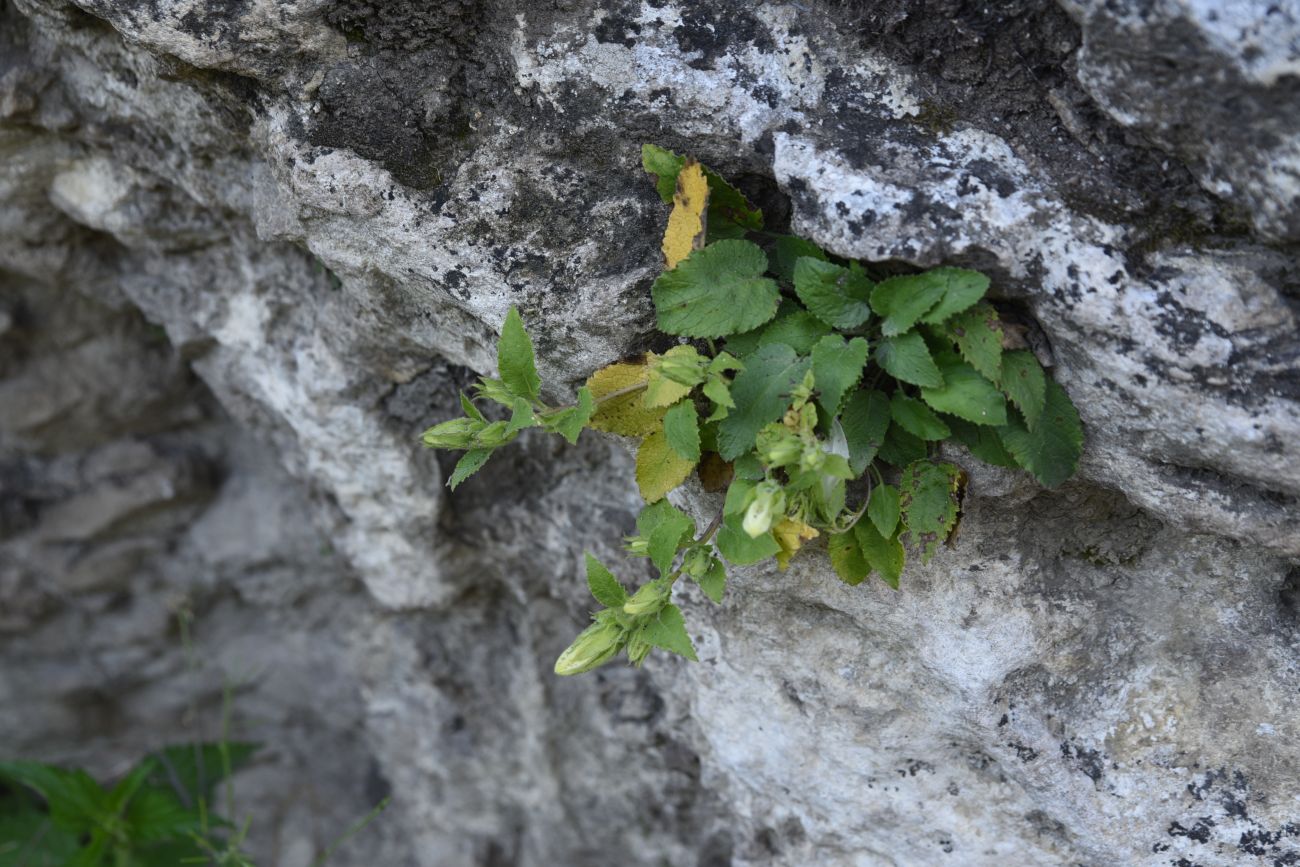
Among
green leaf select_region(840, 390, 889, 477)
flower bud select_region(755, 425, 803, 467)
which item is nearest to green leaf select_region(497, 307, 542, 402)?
flower bud select_region(755, 425, 803, 467)

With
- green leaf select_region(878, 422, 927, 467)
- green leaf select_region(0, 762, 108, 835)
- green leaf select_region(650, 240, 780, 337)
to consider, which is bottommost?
green leaf select_region(0, 762, 108, 835)

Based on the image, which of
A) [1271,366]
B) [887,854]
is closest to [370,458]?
[887,854]

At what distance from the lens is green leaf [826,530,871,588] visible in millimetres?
1588

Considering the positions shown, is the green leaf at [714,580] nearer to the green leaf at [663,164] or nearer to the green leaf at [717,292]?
the green leaf at [717,292]

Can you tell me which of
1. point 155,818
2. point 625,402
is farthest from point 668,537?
point 155,818

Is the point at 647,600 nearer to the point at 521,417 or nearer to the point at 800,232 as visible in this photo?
the point at 521,417

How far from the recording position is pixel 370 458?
2266mm

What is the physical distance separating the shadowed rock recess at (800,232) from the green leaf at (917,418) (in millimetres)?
165

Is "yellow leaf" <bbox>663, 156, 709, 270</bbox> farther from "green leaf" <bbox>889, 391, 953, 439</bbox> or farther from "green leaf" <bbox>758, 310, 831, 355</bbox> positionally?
"green leaf" <bbox>889, 391, 953, 439</bbox>

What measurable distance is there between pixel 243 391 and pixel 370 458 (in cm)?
46

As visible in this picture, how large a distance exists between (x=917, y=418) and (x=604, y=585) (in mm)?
500

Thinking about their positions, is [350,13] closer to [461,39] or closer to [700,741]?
[461,39]

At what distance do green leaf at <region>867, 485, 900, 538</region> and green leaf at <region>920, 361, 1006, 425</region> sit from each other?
0.18m

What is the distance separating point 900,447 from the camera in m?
1.53
